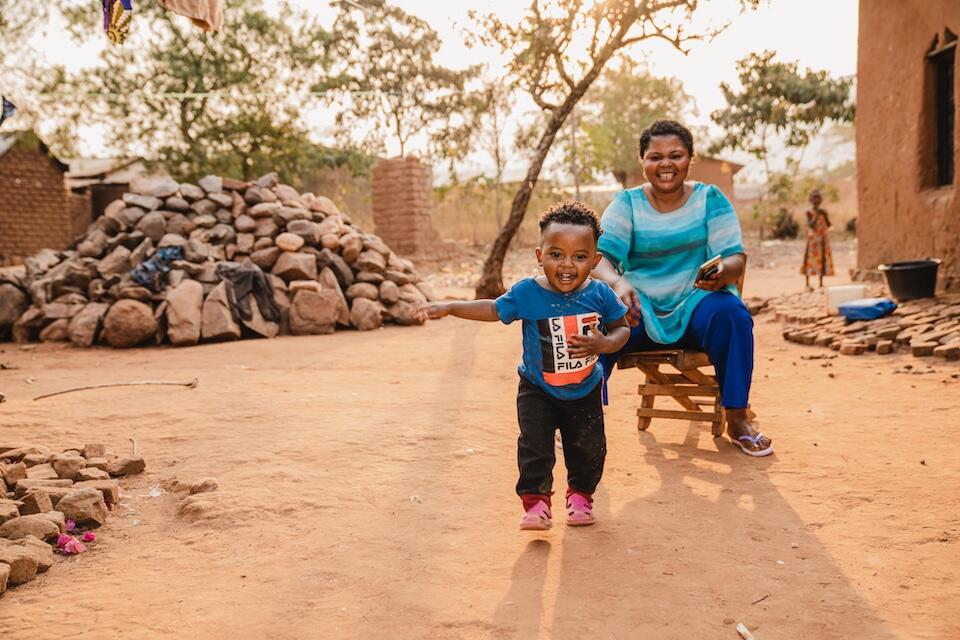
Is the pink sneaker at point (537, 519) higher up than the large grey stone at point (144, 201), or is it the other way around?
the large grey stone at point (144, 201)

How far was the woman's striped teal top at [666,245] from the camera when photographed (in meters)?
3.85

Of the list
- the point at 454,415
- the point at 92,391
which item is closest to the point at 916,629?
the point at 454,415

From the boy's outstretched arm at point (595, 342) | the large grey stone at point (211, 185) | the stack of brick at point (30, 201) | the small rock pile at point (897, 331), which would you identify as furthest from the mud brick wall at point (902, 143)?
the stack of brick at point (30, 201)

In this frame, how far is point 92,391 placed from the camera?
5598mm

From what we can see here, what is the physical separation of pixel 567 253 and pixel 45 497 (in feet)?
7.31

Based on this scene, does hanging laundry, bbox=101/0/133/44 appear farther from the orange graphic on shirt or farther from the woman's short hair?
the orange graphic on shirt

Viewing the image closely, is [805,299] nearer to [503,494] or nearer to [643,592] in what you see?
[503,494]

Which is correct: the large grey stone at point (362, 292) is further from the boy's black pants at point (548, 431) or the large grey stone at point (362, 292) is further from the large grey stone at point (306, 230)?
the boy's black pants at point (548, 431)

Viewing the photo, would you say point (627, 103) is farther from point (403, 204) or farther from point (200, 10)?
point (200, 10)

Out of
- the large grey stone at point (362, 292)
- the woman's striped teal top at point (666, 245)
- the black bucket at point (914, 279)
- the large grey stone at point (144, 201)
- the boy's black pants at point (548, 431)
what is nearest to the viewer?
the boy's black pants at point (548, 431)

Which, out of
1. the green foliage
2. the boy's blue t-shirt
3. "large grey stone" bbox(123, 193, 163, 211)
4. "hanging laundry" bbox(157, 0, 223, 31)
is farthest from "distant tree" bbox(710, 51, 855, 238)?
the boy's blue t-shirt

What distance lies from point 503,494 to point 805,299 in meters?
7.37

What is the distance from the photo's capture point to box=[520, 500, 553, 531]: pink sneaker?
2729mm

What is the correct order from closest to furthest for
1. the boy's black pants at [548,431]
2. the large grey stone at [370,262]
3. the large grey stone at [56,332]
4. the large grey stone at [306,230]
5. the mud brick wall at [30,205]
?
the boy's black pants at [548,431] < the large grey stone at [56,332] < the large grey stone at [306,230] < the large grey stone at [370,262] < the mud brick wall at [30,205]
